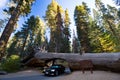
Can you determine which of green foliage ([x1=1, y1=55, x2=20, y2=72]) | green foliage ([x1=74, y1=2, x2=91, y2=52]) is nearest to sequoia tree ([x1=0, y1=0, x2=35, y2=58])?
A: green foliage ([x1=1, y1=55, x2=20, y2=72])

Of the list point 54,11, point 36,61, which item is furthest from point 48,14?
point 36,61

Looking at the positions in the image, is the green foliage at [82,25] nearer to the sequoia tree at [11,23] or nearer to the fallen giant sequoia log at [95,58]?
the fallen giant sequoia log at [95,58]

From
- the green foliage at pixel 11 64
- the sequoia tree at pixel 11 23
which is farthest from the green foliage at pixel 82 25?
the sequoia tree at pixel 11 23

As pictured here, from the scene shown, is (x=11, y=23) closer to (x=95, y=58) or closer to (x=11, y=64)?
(x=95, y=58)

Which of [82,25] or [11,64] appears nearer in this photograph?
[11,64]

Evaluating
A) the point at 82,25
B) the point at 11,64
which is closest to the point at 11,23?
the point at 11,64

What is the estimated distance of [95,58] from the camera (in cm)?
2128

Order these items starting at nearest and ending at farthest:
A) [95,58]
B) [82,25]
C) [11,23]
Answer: [11,23] < [95,58] < [82,25]

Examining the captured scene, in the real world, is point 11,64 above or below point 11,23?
below

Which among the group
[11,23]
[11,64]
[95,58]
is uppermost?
[11,23]

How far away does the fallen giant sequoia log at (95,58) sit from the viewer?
61.6 ft

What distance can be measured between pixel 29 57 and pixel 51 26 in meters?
17.4

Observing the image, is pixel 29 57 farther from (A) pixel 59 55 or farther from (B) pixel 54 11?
(B) pixel 54 11

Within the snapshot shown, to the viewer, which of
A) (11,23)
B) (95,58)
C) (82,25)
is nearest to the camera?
(11,23)
